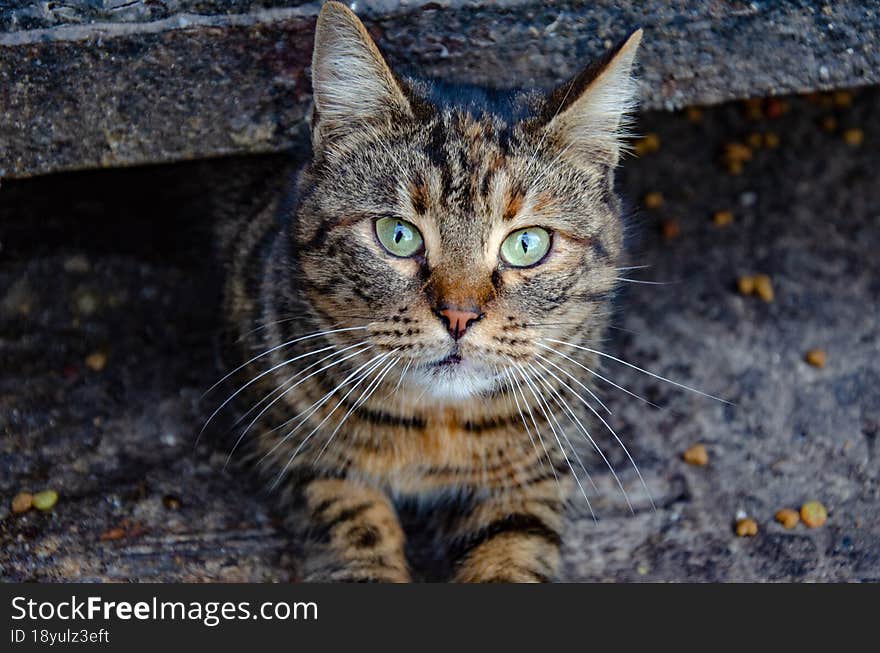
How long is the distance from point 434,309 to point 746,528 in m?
1.18

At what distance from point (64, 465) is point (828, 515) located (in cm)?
212

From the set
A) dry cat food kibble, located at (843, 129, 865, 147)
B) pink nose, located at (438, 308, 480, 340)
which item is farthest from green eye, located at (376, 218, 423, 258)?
dry cat food kibble, located at (843, 129, 865, 147)

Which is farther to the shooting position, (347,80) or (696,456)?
(696,456)

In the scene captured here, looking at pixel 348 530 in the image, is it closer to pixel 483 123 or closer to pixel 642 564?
pixel 642 564

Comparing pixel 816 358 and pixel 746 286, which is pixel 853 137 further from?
pixel 816 358

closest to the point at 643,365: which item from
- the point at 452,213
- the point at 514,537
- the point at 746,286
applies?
the point at 746,286

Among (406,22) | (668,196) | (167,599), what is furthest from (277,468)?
(668,196)

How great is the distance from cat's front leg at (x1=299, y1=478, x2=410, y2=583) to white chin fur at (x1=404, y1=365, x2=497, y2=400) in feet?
1.43

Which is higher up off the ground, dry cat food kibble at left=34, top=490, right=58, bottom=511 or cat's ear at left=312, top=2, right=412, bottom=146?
cat's ear at left=312, top=2, right=412, bottom=146

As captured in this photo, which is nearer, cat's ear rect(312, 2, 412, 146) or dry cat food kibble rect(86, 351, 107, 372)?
cat's ear rect(312, 2, 412, 146)

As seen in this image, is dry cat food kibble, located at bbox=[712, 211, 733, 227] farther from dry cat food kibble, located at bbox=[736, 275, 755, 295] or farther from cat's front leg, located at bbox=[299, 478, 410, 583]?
cat's front leg, located at bbox=[299, 478, 410, 583]

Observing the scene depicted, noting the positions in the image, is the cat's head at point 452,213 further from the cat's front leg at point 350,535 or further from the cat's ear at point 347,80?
the cat's front leg at point 350,535

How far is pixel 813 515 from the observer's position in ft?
9.37

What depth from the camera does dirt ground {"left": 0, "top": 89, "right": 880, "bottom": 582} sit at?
9.10ft
